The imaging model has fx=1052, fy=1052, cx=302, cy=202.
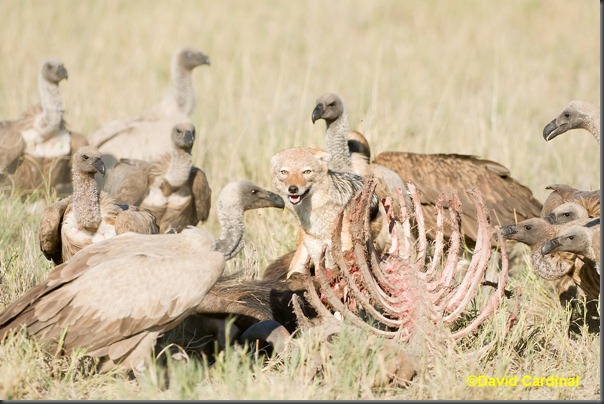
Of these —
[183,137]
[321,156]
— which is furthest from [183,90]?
[321,156]

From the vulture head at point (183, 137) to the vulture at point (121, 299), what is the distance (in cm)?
281

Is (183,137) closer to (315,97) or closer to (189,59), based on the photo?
(189,59)

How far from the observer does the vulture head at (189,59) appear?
10.3 metres

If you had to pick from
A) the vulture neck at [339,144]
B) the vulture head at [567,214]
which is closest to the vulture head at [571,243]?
the vulture head at [567,214]

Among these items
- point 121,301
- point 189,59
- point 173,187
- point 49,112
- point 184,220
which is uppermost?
point 189,59

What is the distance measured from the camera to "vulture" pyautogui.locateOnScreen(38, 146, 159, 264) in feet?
21.4

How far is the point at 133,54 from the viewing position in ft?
43.5

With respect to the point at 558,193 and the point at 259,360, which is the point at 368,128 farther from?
the point at 259,360

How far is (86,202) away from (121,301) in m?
1.71

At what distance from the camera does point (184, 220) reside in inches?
319

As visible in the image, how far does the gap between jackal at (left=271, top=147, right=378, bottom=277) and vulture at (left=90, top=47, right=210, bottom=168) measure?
3005 millimetres

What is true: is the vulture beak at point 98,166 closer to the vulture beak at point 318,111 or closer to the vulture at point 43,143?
the vulture beak at point 318,111

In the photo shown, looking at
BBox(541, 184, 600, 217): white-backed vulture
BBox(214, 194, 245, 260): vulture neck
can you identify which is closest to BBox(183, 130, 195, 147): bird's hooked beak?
BBox(214, 194, 245, 260): vulture neck

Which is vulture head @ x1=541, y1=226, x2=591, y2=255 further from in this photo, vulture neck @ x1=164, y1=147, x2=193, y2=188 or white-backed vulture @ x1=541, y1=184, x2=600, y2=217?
vulture neck @ x1=164, y1=147, x2=193, y2=188
